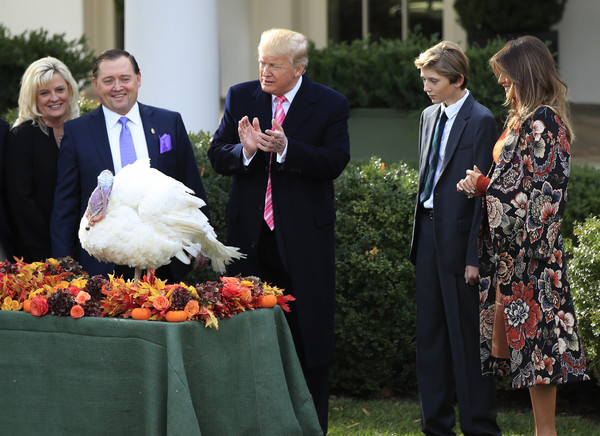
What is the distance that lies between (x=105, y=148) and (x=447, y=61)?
1.84 metres

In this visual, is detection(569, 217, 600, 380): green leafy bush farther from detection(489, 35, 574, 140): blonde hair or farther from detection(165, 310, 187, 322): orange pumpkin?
detection(165, 310, 187, 322): orange pumpkin

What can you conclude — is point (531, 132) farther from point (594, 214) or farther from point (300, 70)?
point (594, 214)

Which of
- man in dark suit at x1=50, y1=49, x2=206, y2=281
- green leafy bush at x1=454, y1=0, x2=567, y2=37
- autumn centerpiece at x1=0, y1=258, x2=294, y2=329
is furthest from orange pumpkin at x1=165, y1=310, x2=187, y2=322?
green leafy bush at x1=454, y1=0, x2=567, y2=37

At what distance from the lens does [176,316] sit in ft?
12.4

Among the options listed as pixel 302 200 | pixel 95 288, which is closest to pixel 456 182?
pixel 302 200

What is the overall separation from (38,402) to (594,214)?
4260 millimetres

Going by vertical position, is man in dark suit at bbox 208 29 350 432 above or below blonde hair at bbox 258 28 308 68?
below

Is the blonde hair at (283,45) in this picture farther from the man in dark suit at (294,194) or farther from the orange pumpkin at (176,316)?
the orange pumpkin at (176,316)

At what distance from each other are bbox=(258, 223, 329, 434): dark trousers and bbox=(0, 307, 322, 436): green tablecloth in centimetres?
90

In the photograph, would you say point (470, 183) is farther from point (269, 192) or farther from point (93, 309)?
point (93, 309)

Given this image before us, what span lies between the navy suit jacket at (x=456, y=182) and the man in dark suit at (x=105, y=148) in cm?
128

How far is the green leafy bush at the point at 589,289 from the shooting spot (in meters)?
5.40

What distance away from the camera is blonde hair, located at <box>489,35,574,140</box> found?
446 centimetres

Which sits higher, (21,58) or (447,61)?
(21,58)
